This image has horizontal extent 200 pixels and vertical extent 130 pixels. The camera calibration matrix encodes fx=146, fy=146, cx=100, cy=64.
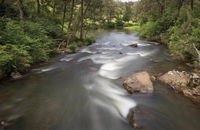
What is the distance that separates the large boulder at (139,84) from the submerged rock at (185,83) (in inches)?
48.1

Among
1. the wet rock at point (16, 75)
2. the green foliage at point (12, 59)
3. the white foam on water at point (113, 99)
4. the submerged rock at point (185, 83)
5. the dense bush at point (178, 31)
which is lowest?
the white foam on water at point (113, 99)

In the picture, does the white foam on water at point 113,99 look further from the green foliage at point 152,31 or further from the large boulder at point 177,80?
the green foliage at point 152,31

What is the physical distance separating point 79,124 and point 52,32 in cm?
1298

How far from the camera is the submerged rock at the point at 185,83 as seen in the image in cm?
657

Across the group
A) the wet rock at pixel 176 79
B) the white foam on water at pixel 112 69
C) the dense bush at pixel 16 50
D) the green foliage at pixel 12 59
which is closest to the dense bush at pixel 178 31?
the wet rock at pixel 176 79

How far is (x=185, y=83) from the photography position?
7.10m

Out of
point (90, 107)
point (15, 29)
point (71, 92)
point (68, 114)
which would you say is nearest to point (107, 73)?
point (71, 92)

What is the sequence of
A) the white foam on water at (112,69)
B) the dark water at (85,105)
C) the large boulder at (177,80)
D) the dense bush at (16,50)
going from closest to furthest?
the dark water at (85,105) < the large boulder at (177,80) < the dense bush at (16,50) < the white foam on water at (112,69)

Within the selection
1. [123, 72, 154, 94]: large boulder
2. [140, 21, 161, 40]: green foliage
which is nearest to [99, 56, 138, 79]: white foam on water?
[123, 72, 154, 94]: large boulder

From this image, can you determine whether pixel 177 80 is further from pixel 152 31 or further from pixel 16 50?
pixel 152 31

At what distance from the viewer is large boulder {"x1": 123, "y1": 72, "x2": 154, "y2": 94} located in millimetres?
6897

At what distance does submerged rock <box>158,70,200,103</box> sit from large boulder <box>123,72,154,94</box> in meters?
1.22

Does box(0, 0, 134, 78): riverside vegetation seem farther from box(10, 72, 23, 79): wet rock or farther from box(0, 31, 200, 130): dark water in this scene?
box(0, 31, 200, 130): dark water

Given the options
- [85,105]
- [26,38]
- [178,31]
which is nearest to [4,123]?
[85,105]
